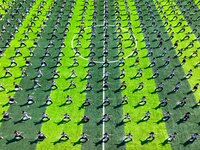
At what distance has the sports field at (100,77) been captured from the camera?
3381cm

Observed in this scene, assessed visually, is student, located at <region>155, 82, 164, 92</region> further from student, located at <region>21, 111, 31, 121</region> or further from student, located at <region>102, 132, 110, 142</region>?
student, located at <region>21, 111, 31, 121</region>

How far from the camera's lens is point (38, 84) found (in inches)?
1639

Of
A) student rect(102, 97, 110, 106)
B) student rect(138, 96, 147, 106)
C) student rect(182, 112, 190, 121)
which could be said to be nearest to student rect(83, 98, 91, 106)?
student rect(102, 97, 110, 106)

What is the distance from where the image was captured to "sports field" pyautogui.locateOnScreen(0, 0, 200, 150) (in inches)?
1331

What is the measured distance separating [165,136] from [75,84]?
1479 cm

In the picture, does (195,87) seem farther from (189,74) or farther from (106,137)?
(106,137)

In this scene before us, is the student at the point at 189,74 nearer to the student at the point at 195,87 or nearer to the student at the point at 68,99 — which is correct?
the student at the point at 195,87

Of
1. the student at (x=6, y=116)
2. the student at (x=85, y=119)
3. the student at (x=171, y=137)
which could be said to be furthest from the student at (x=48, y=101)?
the student at (x=171, y=137)

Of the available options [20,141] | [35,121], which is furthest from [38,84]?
[20,141]

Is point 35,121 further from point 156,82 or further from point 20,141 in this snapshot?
point 156,82

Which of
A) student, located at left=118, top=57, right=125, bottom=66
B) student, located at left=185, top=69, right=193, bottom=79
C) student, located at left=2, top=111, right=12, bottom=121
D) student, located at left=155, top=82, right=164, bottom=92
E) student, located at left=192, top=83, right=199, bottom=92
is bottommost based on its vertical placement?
student, located at left=2, top=111, right=12, bottom=121

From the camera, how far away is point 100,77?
4312 cm

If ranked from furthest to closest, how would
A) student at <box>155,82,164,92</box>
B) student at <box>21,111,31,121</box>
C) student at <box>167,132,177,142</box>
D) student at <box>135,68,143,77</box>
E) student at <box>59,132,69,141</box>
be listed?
student at <box>135,68,143,77</box>
student at <box>155,82,164,92</box>
student at <box>21,111,31,121</box>
student at <box>59,132,69,141</box>
student at <box>167,132,177,142</box>

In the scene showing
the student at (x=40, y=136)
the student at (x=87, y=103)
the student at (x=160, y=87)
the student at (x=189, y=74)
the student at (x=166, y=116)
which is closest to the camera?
the student at (x=40, y=136)
